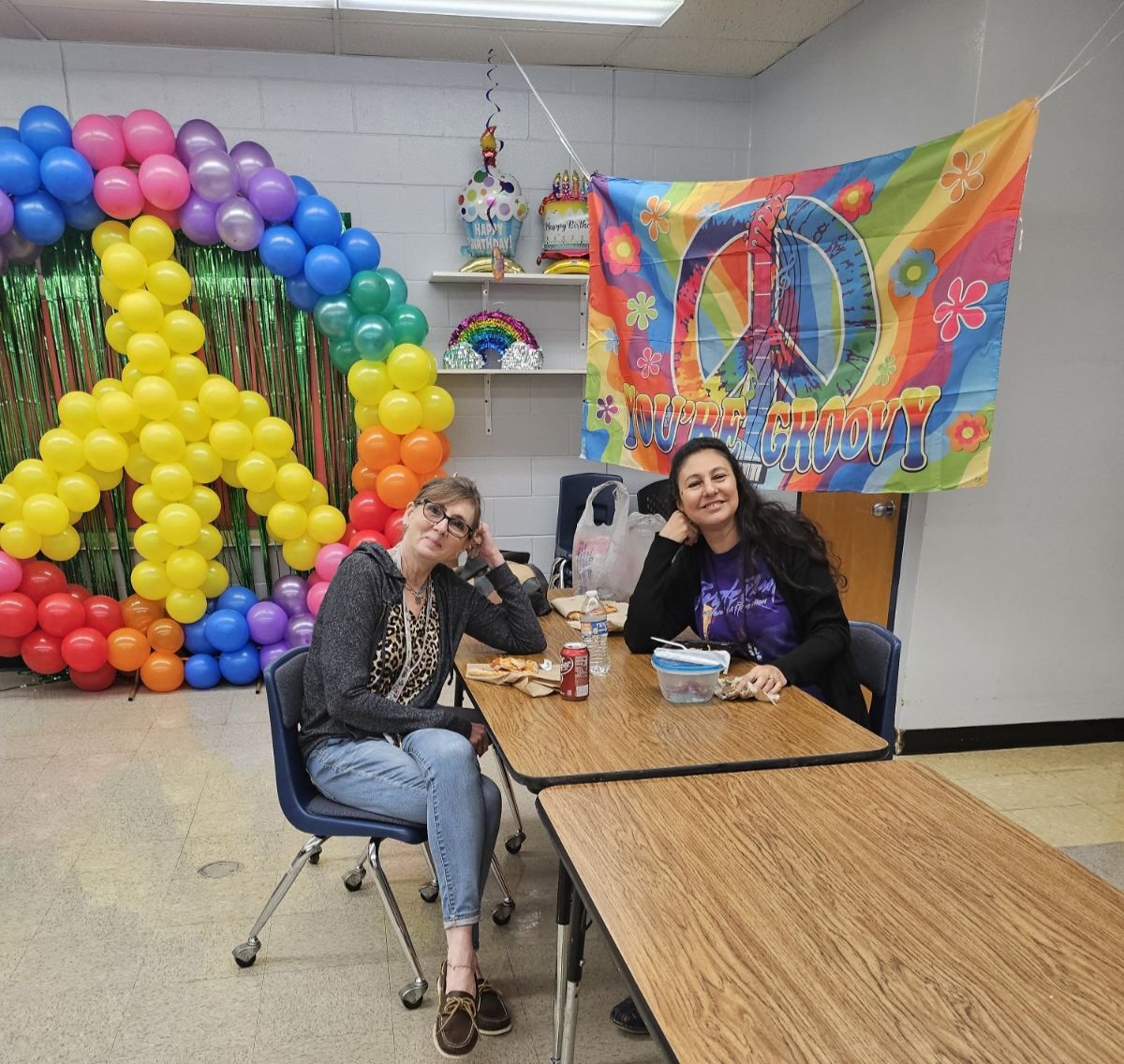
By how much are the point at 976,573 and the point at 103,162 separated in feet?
12.7

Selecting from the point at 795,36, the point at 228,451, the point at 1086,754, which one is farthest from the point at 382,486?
the point at 1086,754

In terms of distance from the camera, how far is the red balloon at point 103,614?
12.7 feet

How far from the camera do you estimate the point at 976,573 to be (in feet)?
10.5

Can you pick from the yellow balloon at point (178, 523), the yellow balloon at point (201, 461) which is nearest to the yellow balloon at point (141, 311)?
the yellow balloon at point (201, 461)

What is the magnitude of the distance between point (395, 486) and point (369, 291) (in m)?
0.86

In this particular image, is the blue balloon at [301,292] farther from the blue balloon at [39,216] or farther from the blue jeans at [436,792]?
the blue jeans at [436,792]

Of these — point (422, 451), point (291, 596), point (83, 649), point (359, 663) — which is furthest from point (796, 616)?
point (83, 649)

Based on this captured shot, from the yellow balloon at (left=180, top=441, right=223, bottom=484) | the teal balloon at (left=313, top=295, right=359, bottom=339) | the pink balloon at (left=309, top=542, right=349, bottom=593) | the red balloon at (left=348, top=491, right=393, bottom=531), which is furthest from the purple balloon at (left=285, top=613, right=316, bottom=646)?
the teal balloon at (left=313, top=295, right=359, bottom=339)

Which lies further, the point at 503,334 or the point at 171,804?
the point at 503,334

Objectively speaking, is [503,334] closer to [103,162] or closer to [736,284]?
[736,284]

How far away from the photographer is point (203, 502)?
3.74m

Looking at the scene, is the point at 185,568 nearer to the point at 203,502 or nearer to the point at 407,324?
the point at 203,502

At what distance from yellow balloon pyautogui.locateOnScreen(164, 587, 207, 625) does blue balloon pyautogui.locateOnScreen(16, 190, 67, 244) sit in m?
1.59

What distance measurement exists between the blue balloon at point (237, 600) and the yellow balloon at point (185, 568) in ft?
0.71
